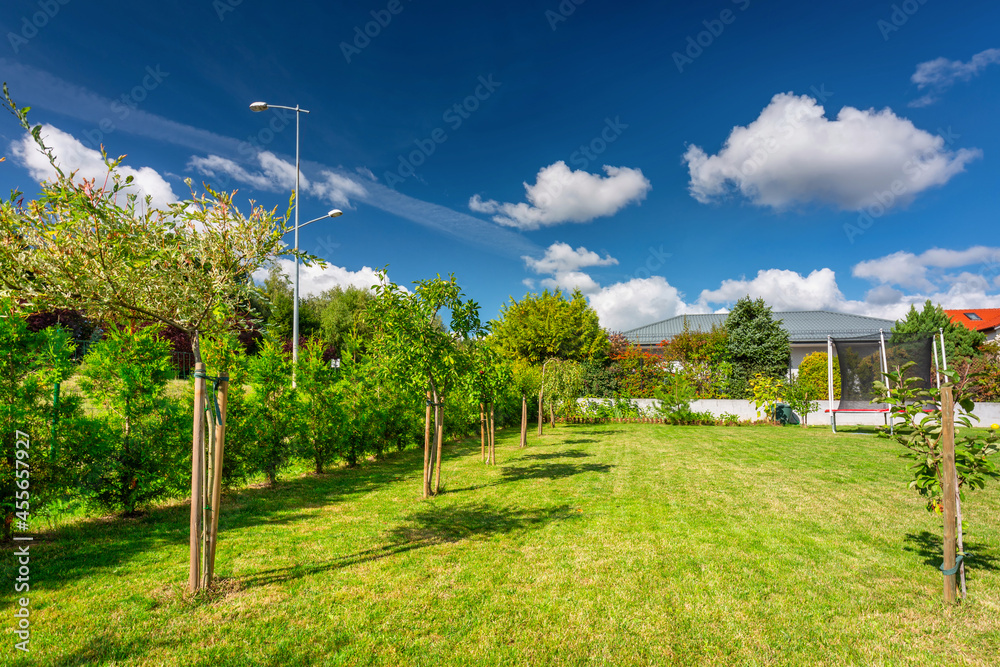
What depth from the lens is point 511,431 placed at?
1736 centimetres

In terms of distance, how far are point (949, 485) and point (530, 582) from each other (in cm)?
350

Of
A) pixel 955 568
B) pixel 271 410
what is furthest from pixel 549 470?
pixel 955 568

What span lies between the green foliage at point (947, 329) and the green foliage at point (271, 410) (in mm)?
24176

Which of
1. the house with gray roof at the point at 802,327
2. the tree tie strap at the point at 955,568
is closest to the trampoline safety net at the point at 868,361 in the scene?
the tree tie strap at the point at 955,568

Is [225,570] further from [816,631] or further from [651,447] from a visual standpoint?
[651,447]

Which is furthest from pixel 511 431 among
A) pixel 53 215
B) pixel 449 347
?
pixel 53 215

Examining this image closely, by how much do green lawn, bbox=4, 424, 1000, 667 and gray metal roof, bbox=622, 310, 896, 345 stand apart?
97.7ft

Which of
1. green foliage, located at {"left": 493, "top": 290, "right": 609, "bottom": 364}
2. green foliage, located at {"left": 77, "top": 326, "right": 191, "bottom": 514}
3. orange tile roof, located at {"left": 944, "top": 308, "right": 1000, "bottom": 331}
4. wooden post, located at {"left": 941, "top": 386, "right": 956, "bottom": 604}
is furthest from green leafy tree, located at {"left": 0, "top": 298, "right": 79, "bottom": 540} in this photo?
orange tile roof, located at {"left": 944, "top": 308, "right": 1000, "bottom": 331}

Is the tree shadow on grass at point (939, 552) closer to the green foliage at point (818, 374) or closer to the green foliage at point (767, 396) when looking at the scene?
the green foliage at point (767, 396)

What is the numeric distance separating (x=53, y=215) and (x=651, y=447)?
1222 cm

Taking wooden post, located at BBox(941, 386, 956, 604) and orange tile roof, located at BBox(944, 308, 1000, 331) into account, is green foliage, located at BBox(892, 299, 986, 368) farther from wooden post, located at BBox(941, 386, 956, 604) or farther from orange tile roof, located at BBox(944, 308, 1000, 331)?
wooden post, located at BBox(941, 386, 956, 604)

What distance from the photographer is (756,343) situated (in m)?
23.7

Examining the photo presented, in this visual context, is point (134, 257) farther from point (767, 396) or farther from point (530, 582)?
point (767, 396)

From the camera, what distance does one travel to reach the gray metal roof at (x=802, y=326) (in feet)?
118
